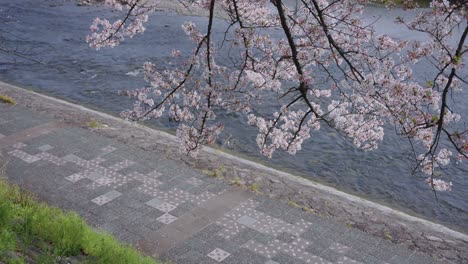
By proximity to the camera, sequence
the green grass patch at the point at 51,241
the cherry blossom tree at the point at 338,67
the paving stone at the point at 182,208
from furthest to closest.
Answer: the paving stone at the point at 182,208, the cherry blossom tree at the point at 338,67, the green grass patch at the point at 51,241

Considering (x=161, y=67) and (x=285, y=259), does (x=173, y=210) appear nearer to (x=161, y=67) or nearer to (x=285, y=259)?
(x=285, y=259)

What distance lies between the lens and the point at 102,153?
29.1ft

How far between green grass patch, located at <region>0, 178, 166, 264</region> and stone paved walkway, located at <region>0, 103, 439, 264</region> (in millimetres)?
830

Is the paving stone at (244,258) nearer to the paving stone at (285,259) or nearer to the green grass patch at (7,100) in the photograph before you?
the paving stone at (285,259)

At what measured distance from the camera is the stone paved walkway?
6.32 metres

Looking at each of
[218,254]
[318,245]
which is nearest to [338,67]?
[318,245]

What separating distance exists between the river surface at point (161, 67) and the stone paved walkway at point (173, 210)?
7.82ft

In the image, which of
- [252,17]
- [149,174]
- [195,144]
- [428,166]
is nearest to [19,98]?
[149,174]

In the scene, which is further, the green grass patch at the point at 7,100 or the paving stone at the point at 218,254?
the green grass patch at the point at 7,100

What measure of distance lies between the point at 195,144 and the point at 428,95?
324 centimetres

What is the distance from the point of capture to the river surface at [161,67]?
980cm

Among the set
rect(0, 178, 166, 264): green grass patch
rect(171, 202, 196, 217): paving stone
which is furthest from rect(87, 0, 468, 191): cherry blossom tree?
rect(0, 178, 166, 264): green grass patch

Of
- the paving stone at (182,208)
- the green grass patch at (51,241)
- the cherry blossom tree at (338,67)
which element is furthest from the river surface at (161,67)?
the green grass patch at (51,241)

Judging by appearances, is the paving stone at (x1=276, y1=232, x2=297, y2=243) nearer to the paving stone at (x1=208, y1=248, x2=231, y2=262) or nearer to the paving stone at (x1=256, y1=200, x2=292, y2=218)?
the paving stone at (x1=256, y1=200, x2=292, y2=218)
